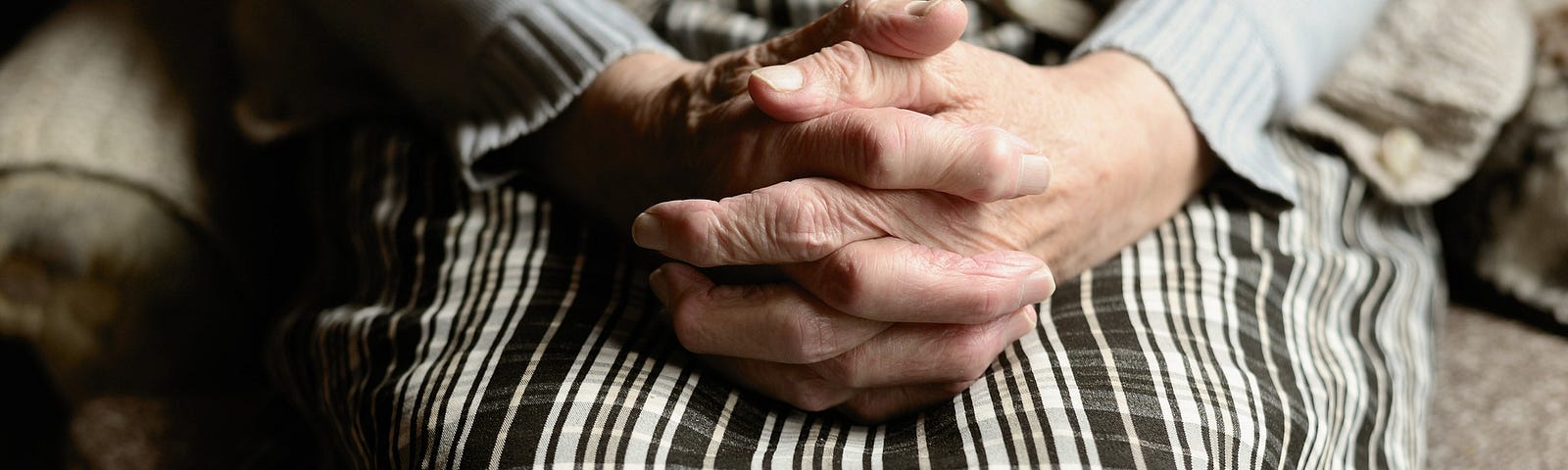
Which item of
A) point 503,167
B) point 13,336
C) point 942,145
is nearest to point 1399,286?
point 942,145

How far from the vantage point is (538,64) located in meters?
0.69

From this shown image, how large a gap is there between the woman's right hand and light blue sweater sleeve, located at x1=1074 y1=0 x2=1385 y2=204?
222mm

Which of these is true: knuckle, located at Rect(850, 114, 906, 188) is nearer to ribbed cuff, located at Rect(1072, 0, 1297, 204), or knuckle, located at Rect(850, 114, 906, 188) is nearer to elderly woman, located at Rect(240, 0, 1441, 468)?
elderly woman, located at Rect(240, 0, 1441, 468)

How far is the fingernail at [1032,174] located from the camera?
1.61 feet

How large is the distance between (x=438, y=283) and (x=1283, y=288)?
→ 51 centimetres

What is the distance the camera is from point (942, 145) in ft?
1.59

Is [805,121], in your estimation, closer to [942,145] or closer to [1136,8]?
[942,145]

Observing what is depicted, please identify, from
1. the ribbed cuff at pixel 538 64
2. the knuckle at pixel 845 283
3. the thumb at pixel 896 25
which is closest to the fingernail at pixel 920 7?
the thumb at pixel 896 25

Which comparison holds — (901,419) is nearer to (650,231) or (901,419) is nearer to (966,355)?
(966,355)

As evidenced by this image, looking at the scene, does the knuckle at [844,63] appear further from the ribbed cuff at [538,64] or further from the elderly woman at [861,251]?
the ribbed cuff at [538,64]

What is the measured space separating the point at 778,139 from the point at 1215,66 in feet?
1.11

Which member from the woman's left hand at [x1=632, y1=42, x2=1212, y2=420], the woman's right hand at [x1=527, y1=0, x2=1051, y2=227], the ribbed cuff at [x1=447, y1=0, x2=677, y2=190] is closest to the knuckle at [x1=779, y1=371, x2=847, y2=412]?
the woman's left hand at [x1=632, y1=42, x2=1212, y2=420]

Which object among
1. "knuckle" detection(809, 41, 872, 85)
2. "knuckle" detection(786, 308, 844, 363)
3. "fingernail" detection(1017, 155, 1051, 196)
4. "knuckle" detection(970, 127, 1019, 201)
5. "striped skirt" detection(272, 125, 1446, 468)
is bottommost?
"striped skirt" detection(272, 125, 1446, 468)

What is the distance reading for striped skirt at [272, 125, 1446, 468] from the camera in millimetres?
495
